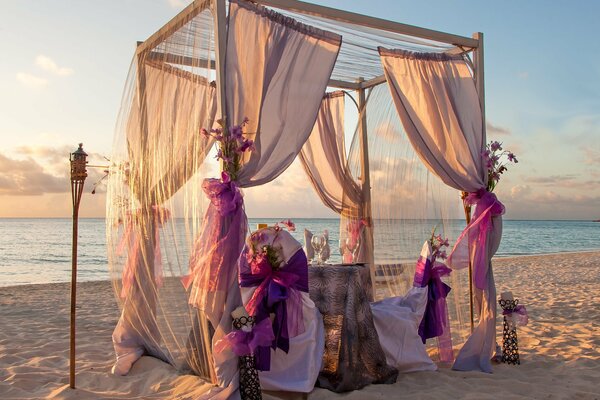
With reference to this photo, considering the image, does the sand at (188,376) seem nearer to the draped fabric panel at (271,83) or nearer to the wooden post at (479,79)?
the wooden post at (479,79)

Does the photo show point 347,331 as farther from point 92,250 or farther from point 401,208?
point 92,250

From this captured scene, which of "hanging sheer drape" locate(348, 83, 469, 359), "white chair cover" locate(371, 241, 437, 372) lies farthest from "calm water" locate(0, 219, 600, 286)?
"white chair cover" locate(371, 241, 437, 372)

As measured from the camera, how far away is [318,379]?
151 inches

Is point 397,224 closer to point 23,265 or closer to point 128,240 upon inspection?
point 128,240

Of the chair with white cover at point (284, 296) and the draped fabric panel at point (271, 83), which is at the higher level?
the draped fabric panel at point (271, 83)

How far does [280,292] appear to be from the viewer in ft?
11.8

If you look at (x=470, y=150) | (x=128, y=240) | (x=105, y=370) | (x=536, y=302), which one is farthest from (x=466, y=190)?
(x=536, y=302)

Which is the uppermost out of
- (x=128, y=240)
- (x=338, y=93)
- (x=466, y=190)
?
(x=338, y=93)

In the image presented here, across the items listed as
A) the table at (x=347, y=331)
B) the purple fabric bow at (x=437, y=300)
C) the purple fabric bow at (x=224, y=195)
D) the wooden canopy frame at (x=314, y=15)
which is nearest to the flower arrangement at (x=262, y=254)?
the purple fabric bow at (x=224, y=195)

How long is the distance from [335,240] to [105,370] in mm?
20051

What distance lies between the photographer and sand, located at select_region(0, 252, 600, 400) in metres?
3.70

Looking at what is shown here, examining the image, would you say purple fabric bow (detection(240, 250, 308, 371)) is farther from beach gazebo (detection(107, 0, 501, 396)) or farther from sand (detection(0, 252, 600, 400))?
sand (detection(0, 252, 600, 400))

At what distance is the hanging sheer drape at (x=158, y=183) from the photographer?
12.6 ft

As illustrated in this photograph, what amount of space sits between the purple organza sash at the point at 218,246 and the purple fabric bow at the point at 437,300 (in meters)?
1.77
